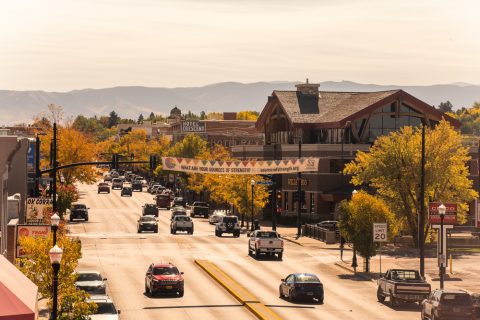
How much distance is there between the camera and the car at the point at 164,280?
52.1 meters

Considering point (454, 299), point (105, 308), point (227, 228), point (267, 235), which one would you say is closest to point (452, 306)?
point (454, 299)

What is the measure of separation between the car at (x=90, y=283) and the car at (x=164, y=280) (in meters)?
4.98

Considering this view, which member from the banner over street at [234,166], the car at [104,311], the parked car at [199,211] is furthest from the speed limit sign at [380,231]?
the parked car at [199,211]

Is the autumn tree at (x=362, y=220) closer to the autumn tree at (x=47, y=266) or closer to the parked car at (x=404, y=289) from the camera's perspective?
the parked car at (x=404, y=289)

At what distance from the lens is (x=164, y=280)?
52.2 m

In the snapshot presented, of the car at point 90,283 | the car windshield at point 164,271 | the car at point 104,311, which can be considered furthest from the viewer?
the car windshield at point 164,271

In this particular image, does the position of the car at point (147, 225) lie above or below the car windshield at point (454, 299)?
above

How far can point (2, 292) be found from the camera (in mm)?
24781

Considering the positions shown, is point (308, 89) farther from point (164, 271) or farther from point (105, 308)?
point (105, 308)

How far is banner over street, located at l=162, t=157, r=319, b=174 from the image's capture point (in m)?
79.7

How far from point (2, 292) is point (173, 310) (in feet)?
75.5

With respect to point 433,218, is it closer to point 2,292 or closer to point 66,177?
point 2,292

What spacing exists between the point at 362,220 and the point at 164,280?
57.6ft

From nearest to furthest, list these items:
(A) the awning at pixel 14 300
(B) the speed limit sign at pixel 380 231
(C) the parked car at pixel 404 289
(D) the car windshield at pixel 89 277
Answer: (A) the awning at pixel 14 300
(D) the car windshield at pixel 89 277
(C) the parked car at pixel 404 289
(B) the speed limit sign at pixel 380 231
